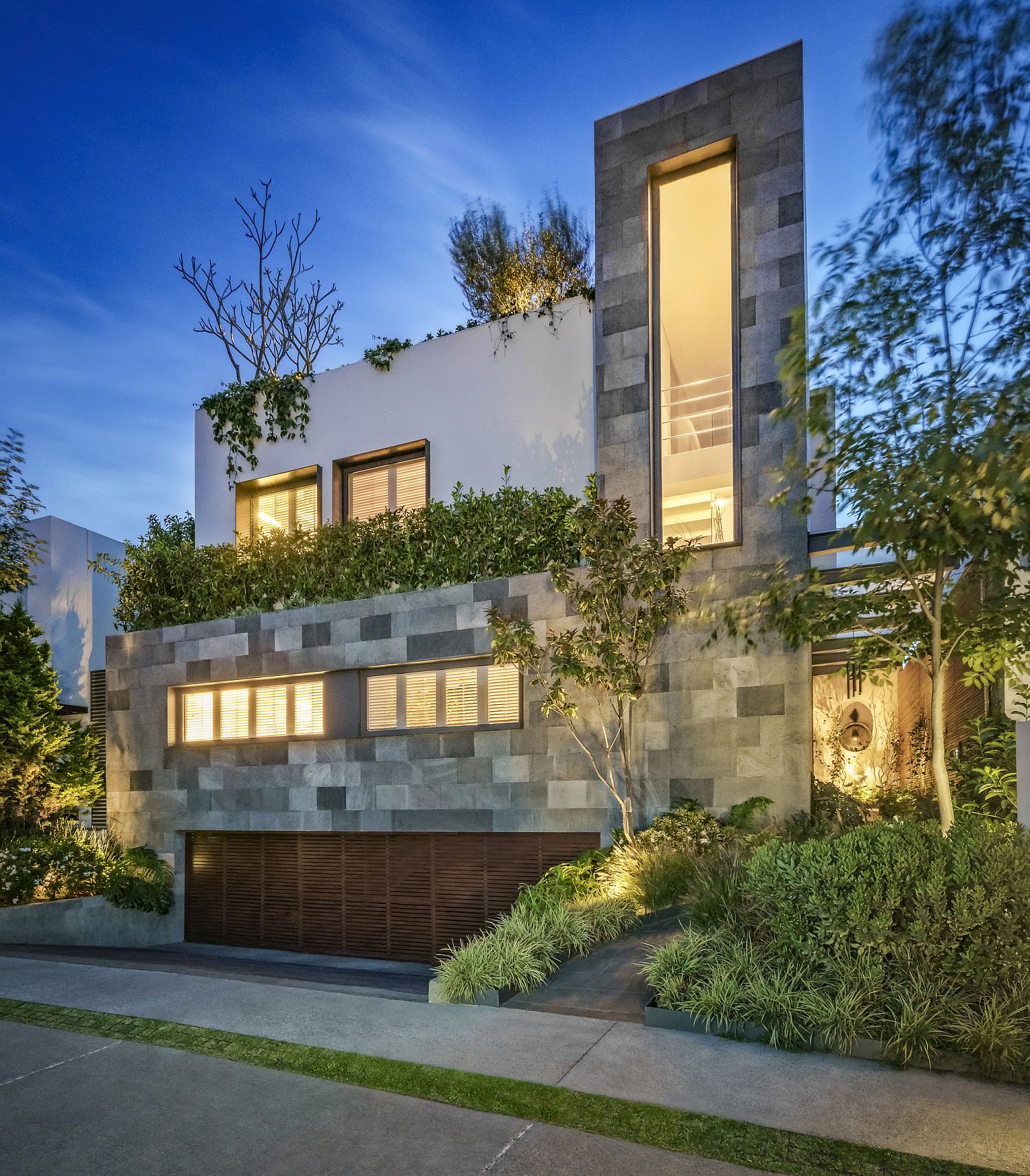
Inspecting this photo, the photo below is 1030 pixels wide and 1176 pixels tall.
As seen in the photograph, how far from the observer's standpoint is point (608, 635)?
1040 centimetres

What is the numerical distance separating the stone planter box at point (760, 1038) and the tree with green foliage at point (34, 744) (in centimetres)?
1140

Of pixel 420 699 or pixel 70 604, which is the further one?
pixel 70 604

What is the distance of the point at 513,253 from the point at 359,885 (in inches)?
559

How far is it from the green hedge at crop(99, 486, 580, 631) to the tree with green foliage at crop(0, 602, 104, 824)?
4.96 ft

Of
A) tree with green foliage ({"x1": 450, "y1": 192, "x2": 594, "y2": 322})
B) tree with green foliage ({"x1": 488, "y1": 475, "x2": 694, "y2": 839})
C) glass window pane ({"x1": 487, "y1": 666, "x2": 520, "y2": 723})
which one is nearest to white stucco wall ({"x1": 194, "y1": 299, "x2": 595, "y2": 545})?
tree with green foliage ({"x1": 488, "y1": 475, "x2": 694, "y2": 839})

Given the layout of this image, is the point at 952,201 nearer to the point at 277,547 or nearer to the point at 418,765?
the point at 418,765

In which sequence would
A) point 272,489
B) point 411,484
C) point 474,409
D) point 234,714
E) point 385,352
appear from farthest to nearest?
point 272,489 → point 385,352 → point 411,484 → point 234,714 → point 474,409

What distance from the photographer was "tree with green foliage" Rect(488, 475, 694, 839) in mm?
10281

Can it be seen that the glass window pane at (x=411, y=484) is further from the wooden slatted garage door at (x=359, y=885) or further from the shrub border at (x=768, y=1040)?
the shrub border at (x=768, y=1040)

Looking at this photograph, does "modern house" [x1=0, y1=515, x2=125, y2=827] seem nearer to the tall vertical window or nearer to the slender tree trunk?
the tall vertical window

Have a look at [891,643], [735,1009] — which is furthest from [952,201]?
[735,1009]

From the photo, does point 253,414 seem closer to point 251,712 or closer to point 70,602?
point 251,712

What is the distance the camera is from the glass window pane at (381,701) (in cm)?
1270

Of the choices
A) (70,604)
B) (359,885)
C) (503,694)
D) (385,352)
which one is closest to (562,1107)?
(503,694)
